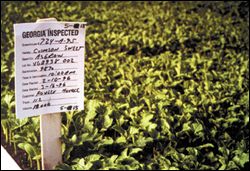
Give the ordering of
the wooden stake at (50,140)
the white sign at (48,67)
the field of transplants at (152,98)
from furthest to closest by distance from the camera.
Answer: the field of transplants at (152,98) → the wooden stake at (50,140) → the white sign at (48,67)

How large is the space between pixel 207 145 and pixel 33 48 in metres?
1.51

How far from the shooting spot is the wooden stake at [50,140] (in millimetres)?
2525

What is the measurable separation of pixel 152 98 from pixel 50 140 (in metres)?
1.23

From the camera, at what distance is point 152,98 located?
3576mm

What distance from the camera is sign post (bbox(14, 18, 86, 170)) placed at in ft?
7.64

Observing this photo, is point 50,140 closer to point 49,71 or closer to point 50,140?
point 50,140

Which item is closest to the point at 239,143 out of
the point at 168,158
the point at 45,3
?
the point at 168,158

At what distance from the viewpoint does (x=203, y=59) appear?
15.8 feet

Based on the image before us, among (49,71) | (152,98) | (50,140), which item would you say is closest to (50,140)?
(50,140)

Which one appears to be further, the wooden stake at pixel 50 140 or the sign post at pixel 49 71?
the wooden stake at pixel 50 140

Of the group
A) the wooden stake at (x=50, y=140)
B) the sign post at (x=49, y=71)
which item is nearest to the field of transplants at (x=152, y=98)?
the wooden stake at (x=50, y=140)

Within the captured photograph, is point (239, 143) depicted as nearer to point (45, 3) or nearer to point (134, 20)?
point (134, 20)

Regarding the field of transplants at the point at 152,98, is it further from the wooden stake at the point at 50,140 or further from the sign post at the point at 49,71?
the sign post at the point at 49,71

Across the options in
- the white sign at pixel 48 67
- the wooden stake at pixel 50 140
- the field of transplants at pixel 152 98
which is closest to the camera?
the white sign at pixel 48 67
